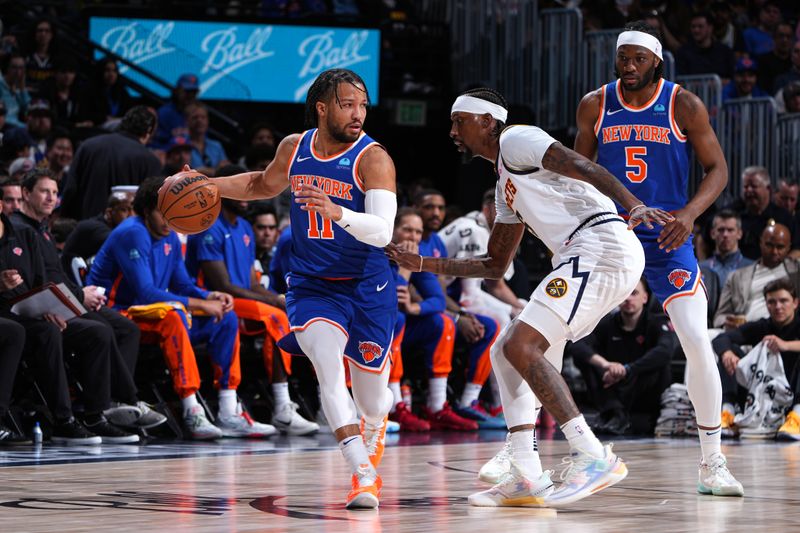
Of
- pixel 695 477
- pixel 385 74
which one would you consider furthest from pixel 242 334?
pixel 385 74

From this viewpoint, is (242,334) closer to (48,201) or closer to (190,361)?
(190,361)

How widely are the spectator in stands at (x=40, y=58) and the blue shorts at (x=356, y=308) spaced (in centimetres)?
855

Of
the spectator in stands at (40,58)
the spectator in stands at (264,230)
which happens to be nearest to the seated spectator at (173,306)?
the spectator in stands at (264,230)

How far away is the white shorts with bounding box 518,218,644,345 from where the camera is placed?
5117 millimetres

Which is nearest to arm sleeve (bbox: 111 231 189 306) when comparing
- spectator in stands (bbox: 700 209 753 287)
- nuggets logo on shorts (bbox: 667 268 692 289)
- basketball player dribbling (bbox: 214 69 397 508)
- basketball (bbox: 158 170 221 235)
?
basketball (bbox: 158 170 221 235)

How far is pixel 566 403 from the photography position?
199 inches

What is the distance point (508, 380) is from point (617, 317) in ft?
15.6

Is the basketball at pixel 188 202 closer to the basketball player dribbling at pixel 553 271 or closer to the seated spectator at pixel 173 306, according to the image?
the basketball player dribbling at pixel 553 271

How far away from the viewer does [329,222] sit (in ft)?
18.4

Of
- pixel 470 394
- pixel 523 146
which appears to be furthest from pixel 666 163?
pixel 470 394

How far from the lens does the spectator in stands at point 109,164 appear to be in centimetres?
998

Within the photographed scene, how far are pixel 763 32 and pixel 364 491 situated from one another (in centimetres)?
1251

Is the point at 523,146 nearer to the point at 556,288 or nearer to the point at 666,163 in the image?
the point at 556,288

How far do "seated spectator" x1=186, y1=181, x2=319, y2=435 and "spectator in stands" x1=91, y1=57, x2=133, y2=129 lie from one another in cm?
450
